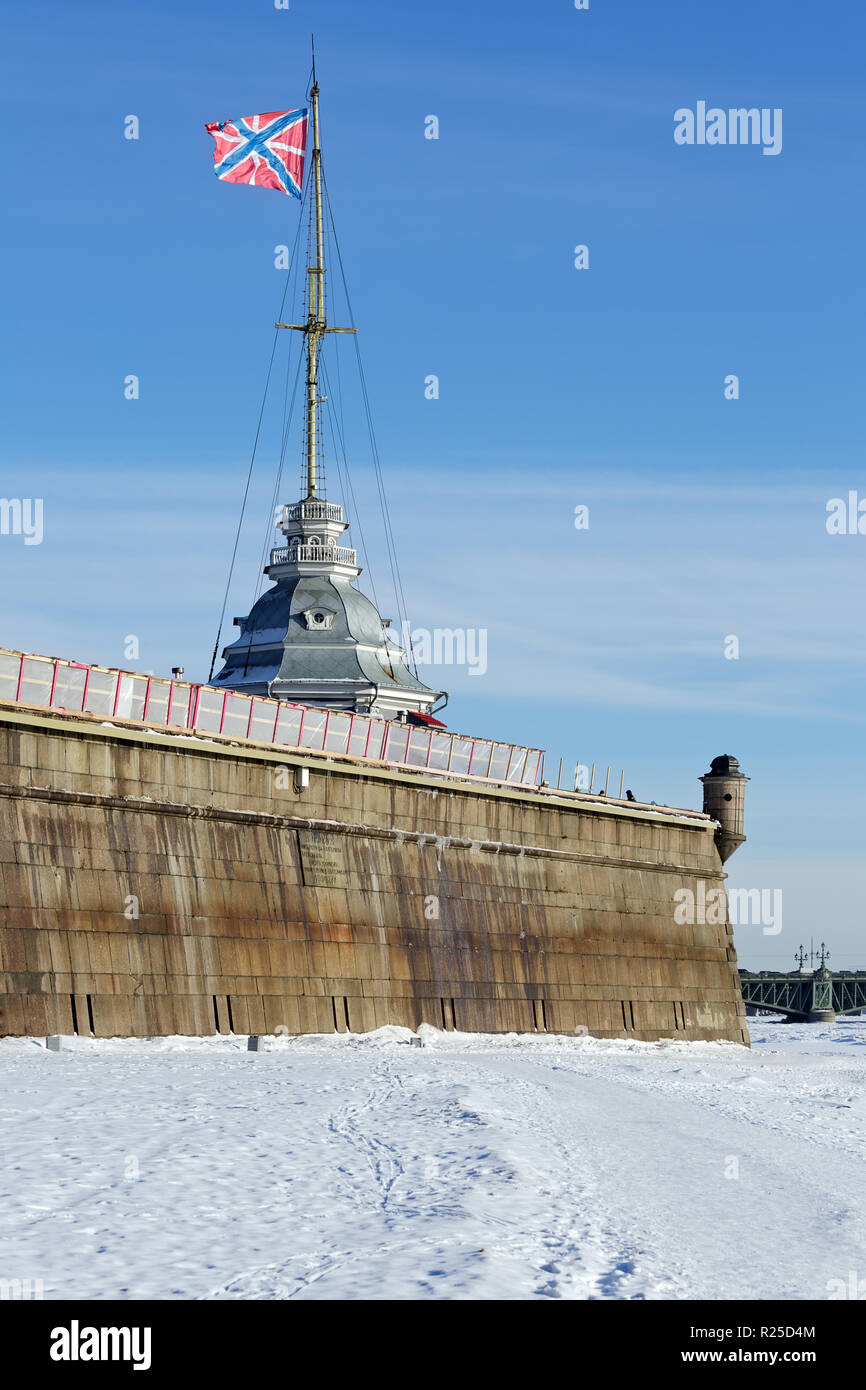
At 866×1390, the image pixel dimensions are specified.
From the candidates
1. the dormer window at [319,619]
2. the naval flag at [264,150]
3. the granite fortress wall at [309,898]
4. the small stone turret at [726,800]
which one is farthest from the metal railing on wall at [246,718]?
the dormer window at [319,619]

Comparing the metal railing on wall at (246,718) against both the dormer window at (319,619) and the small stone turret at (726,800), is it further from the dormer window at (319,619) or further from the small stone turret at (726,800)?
the dormer window at (319,619)

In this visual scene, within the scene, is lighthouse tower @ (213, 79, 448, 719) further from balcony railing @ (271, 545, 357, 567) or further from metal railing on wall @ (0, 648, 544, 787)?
metal railing on wall @ (0, 648, 544, 787)

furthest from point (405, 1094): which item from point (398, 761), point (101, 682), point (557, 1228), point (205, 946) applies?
point (398, 761)

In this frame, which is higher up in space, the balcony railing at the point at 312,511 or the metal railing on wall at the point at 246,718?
the balcony railing at the point at 312,511

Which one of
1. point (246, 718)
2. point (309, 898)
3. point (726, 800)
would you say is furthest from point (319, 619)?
point (309, 898)

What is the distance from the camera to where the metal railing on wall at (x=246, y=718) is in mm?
33625

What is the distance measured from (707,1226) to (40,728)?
20.2 metres

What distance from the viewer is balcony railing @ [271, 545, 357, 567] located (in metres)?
76.9

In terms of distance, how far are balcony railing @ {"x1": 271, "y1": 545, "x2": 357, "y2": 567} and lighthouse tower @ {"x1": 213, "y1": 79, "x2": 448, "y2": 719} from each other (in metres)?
0.05

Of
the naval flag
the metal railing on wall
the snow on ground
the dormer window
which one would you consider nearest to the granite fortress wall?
the metal railing on wall

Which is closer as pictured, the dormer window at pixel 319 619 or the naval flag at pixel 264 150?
the naval flag at pixel 264 150

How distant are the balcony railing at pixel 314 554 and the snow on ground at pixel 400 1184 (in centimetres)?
4917

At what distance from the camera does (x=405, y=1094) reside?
23891 millimetres
